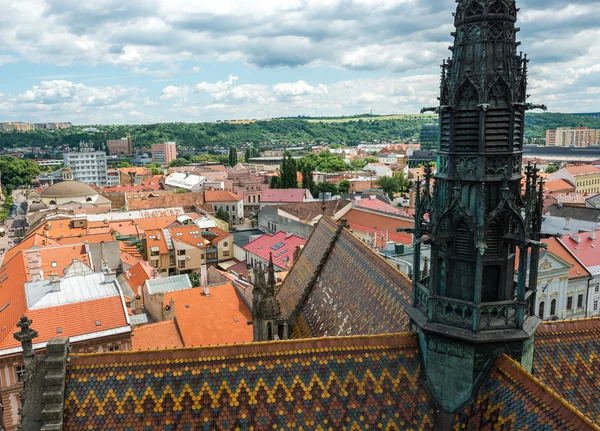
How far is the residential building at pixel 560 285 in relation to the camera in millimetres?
47156

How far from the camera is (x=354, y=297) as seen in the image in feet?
70.7

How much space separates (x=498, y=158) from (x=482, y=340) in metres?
4.79

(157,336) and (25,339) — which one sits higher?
(25,339)

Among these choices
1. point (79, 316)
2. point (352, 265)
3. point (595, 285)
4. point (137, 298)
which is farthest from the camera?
point (137, 298)

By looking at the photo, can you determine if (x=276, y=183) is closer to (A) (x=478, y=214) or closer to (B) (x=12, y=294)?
(B) (x=12, y=294)

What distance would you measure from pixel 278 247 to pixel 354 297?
44.8 meters

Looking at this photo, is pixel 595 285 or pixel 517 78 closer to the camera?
pixel 517 78

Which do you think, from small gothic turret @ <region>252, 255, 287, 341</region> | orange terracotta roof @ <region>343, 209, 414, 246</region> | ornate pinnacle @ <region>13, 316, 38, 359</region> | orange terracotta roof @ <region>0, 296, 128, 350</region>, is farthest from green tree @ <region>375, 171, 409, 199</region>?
ornate pinnacle @ <region>13, 316, 38, 359</region>

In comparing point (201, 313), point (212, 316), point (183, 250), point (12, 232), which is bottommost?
point (12, 232)

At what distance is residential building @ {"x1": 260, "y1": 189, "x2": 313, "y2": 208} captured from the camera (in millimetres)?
126812

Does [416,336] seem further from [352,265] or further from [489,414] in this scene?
[352,265]

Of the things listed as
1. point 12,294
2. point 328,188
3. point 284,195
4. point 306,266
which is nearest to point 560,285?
point 306,266

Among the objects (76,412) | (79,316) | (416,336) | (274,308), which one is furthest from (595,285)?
(76,412)

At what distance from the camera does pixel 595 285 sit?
168 feet
